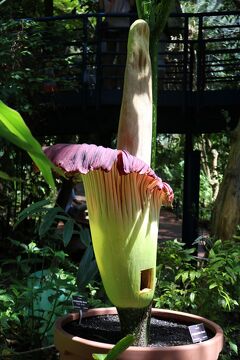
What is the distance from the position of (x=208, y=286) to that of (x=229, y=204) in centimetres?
112

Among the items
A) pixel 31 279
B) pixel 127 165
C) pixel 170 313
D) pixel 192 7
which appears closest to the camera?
pixel 127 165

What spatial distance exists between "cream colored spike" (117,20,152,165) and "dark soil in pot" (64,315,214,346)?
71 cm

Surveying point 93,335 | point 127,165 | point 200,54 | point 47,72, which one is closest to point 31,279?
point 93,335

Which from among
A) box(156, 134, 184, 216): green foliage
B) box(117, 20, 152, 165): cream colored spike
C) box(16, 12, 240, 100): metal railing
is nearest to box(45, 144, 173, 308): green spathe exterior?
box(117, 20, 152, 165): cream colored spike

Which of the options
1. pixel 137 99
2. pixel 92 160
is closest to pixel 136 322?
pixel 92 160

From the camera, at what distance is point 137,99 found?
2160 mm

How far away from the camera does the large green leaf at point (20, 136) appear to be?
0.66m

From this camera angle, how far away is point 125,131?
2154 mm

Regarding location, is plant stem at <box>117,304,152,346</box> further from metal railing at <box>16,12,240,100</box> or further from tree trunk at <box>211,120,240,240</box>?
metal railing at <box>16,12,240,100</box>

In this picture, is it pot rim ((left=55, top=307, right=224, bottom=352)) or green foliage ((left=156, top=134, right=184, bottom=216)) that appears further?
green foliage ((left=156, top=134, right=184, bottom=216))

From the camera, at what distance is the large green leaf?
2.17ft

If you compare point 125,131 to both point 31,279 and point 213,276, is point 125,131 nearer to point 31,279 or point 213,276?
point 213,276

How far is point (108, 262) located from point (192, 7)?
15896 mm

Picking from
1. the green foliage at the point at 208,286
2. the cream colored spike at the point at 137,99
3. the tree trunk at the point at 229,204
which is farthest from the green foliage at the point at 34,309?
the tree trunk at the point at 229,204
